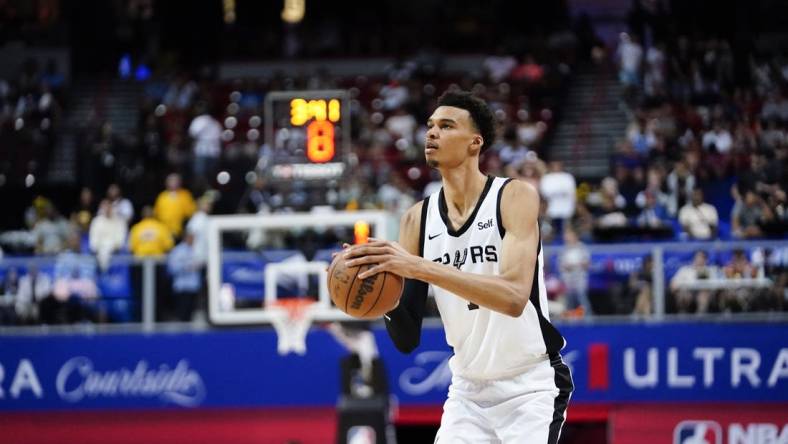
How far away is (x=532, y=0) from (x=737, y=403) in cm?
1407

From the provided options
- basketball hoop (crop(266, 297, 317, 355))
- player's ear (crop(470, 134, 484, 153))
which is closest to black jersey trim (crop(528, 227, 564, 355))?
player's ear (crop(470, 134, 484, 153))

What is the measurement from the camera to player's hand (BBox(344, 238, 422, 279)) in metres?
4.93

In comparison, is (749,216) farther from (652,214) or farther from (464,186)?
(464,186)

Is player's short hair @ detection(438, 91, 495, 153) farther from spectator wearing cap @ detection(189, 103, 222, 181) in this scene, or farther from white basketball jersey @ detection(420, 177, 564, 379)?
spectator wearing cap @ detection(189, 103, 222, 181)

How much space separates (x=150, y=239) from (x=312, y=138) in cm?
291

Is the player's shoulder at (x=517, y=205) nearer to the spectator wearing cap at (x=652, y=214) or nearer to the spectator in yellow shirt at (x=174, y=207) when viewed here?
the spectator wearing cap at (x=652, y=214)

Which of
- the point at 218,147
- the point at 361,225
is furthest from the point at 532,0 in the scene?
the point at 361,225

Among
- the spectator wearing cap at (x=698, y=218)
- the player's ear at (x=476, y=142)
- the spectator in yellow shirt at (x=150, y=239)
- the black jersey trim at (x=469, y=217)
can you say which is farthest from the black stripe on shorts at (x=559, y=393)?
the spectator in yellow shirt at (x=150, y=239)

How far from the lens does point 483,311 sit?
562 cm

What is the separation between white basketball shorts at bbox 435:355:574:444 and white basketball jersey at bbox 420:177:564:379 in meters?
0.06

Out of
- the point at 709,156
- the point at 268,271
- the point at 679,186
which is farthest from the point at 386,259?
the point at 709,156

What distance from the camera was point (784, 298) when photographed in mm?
12172

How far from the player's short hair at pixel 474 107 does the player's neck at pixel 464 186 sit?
19 cm

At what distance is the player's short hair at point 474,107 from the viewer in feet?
18.7
